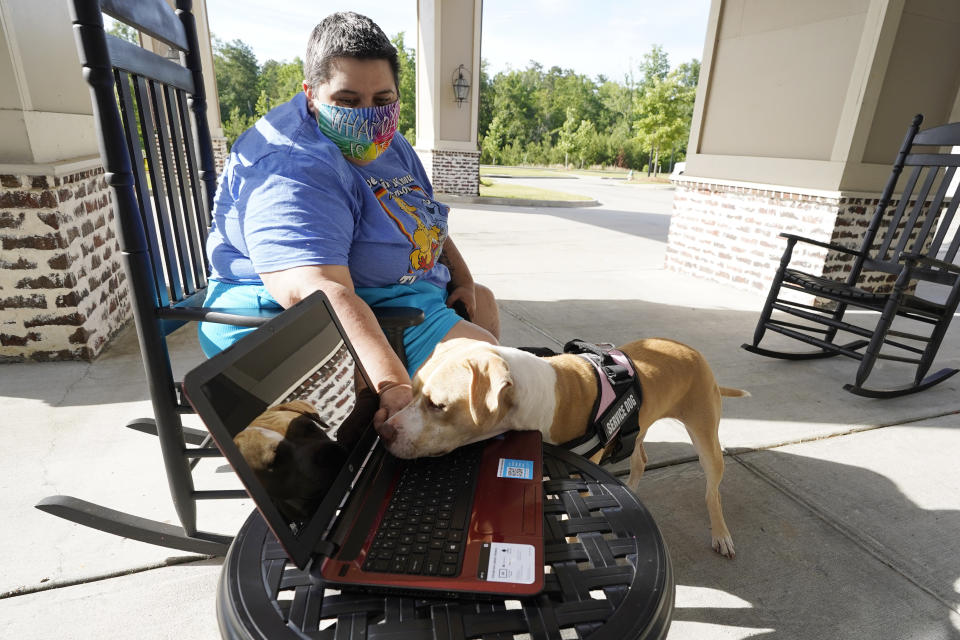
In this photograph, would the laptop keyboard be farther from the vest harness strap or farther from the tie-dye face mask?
the tie-dye face mask

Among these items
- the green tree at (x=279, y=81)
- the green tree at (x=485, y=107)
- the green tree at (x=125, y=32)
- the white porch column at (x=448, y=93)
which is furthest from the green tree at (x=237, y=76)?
the white porch column at (x=448, y=93)

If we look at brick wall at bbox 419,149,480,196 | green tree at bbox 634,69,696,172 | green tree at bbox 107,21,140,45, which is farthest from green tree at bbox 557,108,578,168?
green tree at bbox 107,21,140,45

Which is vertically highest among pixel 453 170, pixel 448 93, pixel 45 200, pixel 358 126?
pixel 448 93

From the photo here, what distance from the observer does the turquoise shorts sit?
1647 mm

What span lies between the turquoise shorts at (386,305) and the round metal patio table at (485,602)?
766 mm

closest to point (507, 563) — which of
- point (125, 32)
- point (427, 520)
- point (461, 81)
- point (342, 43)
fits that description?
point (427, 520)

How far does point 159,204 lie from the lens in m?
1.80

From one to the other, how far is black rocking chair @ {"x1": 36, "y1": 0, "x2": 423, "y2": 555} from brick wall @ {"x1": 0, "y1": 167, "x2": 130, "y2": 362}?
164 cm

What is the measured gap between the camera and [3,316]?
10.2 ft

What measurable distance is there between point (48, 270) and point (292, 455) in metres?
3.10

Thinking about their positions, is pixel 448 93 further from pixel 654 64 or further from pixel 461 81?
pixel 654 64

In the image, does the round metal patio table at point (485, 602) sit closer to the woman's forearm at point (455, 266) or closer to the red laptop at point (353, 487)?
the red laptop at point (353, 487)

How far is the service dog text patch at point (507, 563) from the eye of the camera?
0.92 m

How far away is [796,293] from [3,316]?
6379 millimetres
